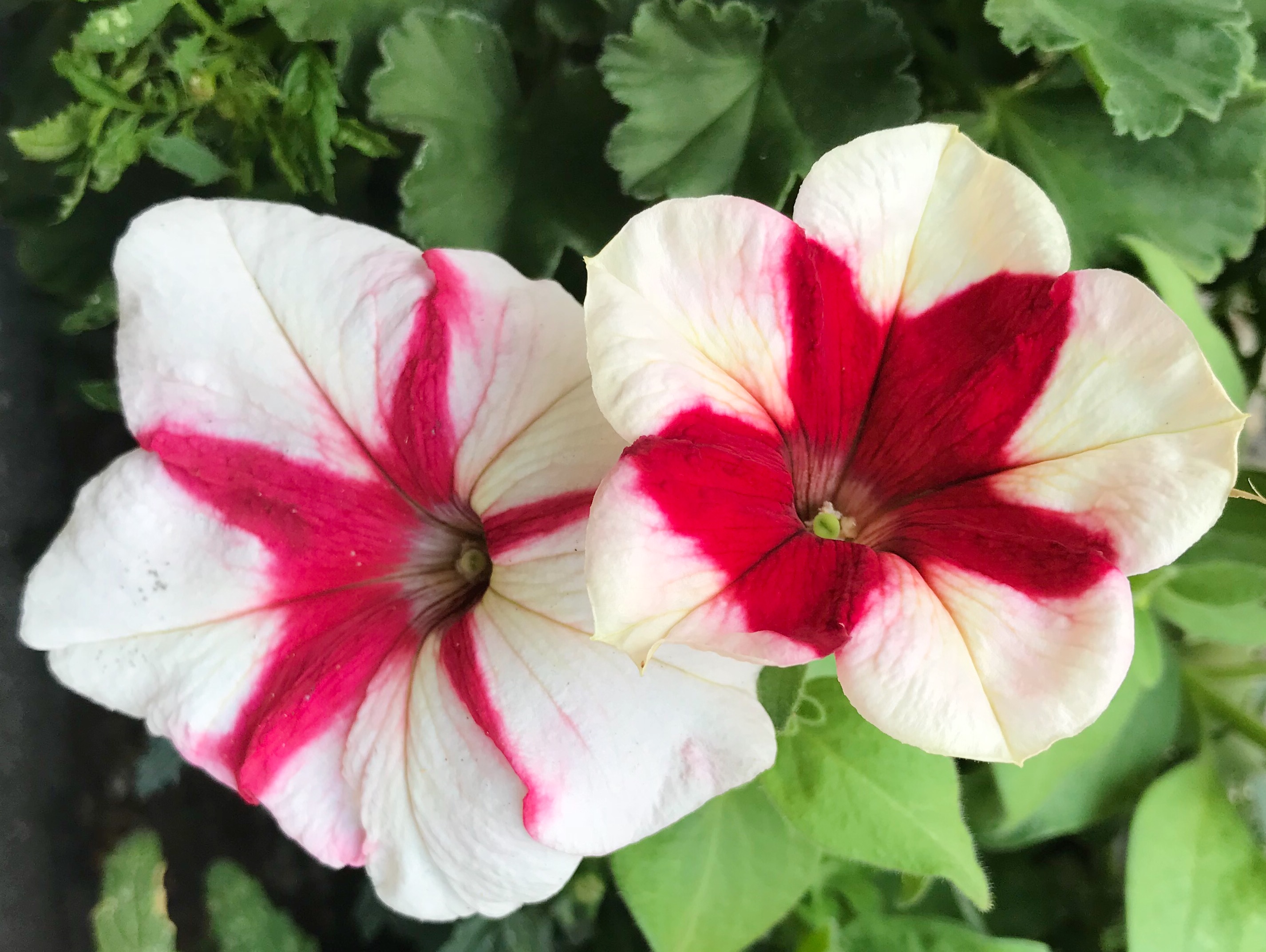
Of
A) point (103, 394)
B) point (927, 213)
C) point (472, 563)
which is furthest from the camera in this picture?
point (103, 394)

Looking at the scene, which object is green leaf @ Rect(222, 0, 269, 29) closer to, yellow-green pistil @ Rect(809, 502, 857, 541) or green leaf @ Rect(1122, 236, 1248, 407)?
yellow-green pistil @ Rect(809, 502, 857, 541)

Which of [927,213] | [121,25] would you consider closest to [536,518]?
[927,213]

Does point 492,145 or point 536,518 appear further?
point 492,145

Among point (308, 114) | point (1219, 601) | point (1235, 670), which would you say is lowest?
point (1235, 670)

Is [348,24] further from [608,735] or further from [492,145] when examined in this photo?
[608,735]

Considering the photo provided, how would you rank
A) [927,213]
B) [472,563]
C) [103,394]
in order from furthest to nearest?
1. [103,394]
2. [472,563]
3. [927,213]

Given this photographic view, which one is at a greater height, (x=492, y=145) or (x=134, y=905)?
(x=492, y=145)

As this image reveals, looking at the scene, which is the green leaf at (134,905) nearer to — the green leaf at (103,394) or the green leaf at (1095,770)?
the green leaf at (103,394)
